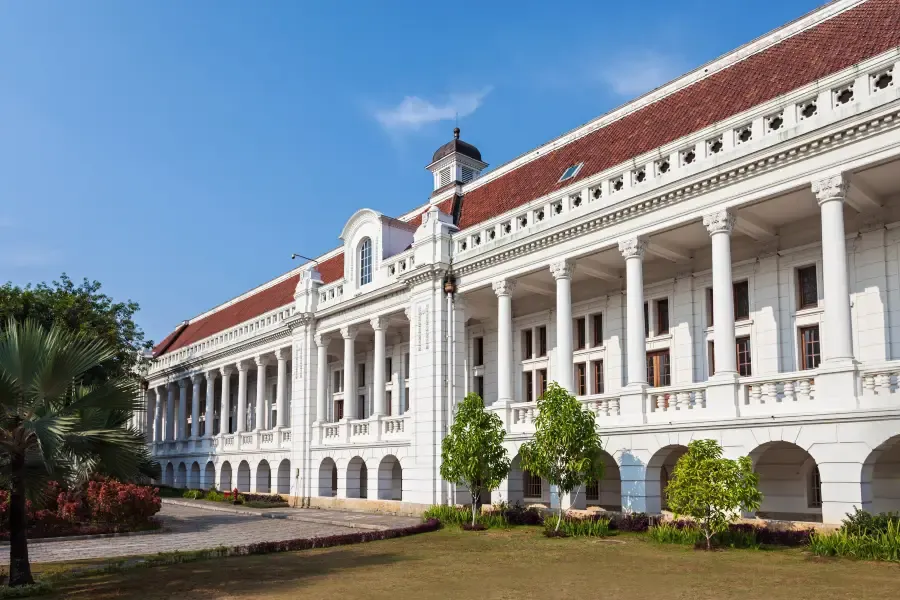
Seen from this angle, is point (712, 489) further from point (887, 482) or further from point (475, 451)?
point (475, 451)

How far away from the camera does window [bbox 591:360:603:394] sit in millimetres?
27819

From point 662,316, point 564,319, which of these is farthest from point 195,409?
point 662,316

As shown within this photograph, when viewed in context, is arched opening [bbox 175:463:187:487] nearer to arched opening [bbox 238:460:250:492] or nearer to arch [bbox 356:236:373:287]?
arched opening [bbox 238:460:250:492]

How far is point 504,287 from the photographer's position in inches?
1063

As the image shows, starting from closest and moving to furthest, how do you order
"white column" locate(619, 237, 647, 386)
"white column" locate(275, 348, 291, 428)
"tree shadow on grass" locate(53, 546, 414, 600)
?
"tree shadow on grass" locate(53, 546, 414, 600) → "white column" locate(619, 237, 647, 386) → "white column" locate(275, 348, 291, 428)

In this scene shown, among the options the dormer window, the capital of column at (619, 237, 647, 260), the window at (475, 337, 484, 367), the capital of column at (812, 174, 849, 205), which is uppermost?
the dormer window

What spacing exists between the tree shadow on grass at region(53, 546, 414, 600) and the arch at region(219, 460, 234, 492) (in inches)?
1166

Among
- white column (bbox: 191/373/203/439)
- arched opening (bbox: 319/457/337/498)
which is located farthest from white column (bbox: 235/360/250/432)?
arched opening (bbox: 319/457/337/498)

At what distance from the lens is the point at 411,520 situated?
26.5 metres

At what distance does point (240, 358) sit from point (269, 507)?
12.3 meters

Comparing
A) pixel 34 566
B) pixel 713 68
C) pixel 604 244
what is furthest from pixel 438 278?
pixel 34 566

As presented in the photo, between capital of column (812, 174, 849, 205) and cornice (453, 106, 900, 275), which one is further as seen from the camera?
capital of column (812, 174, 849, 205)

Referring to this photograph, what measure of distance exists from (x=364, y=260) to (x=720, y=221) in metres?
18.0

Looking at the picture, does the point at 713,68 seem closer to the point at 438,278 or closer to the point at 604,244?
the point at 604,244
